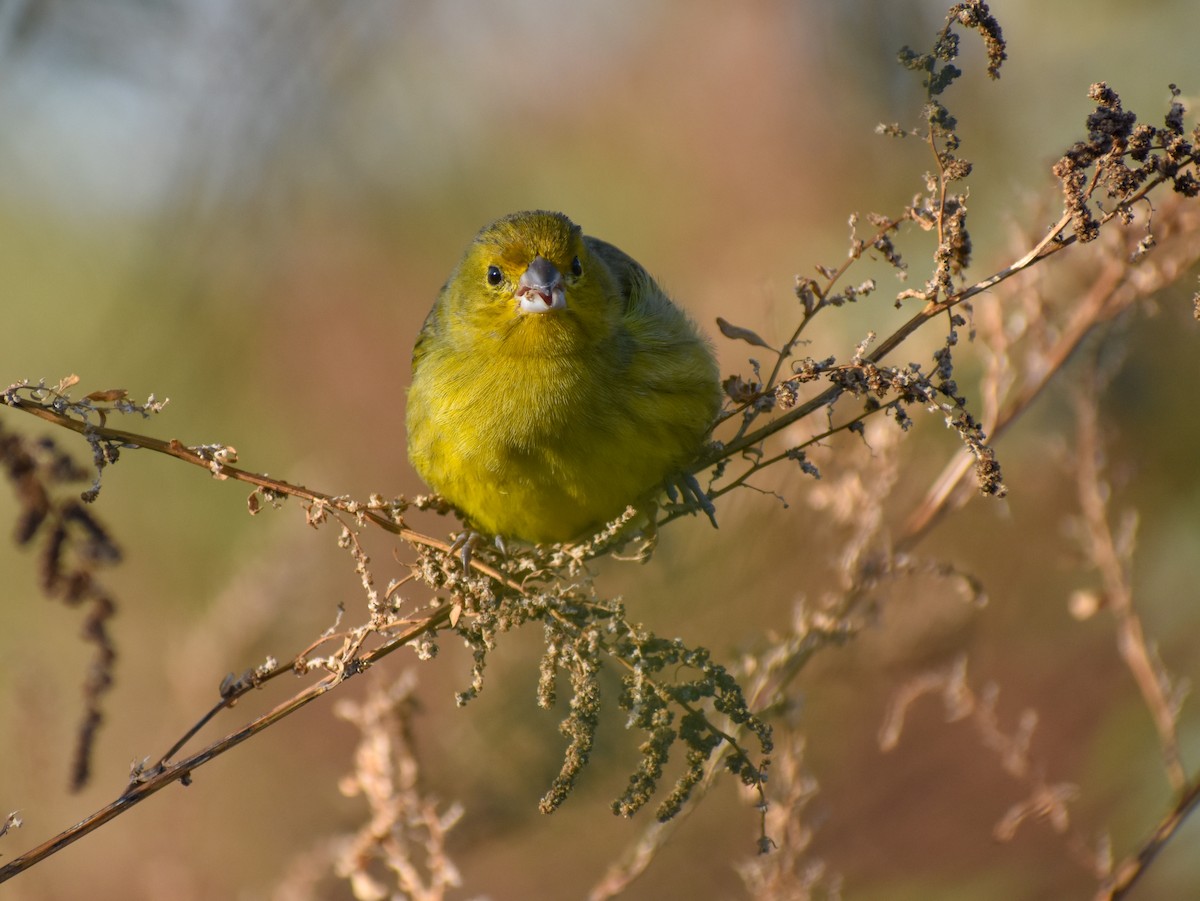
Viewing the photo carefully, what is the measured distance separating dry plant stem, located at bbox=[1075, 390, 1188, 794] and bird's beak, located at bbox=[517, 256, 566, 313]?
129 centimetres

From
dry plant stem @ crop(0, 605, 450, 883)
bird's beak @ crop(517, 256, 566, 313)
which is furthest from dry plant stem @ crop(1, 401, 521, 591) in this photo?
bird's beak @ crop(517, 256, 566, 313)

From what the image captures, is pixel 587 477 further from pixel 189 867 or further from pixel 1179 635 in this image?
pixel 1179 635

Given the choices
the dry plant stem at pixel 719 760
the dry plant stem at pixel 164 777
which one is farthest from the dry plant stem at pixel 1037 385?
the dry plant stem at pixel 164 777

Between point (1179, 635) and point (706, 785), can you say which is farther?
point (1179, 635)

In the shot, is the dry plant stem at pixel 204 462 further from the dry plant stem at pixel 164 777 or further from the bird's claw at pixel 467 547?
the dry plant stem at pixel 164 777

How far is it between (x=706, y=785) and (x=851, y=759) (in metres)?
2.21

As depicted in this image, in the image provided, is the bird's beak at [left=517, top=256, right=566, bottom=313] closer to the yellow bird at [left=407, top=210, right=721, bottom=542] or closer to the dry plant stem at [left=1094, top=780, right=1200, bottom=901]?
the yellow bird at [left=407, top=210, right=721, bottom=542]

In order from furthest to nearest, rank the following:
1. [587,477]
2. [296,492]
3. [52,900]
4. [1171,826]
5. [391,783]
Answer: [52,900] < [587,477] < [391,783] < [1171,826] < [296,492]

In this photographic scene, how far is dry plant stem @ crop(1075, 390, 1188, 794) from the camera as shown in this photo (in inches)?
96.3

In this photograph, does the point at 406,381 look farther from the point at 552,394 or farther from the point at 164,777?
the point at 164,777

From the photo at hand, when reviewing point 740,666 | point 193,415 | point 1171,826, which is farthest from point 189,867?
point 193,415

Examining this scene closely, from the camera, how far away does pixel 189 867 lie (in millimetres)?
3410

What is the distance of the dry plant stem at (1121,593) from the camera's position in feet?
8.02

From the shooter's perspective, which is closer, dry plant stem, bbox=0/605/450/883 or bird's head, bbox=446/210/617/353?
dry plant stem, bbox=0/605/450/883
